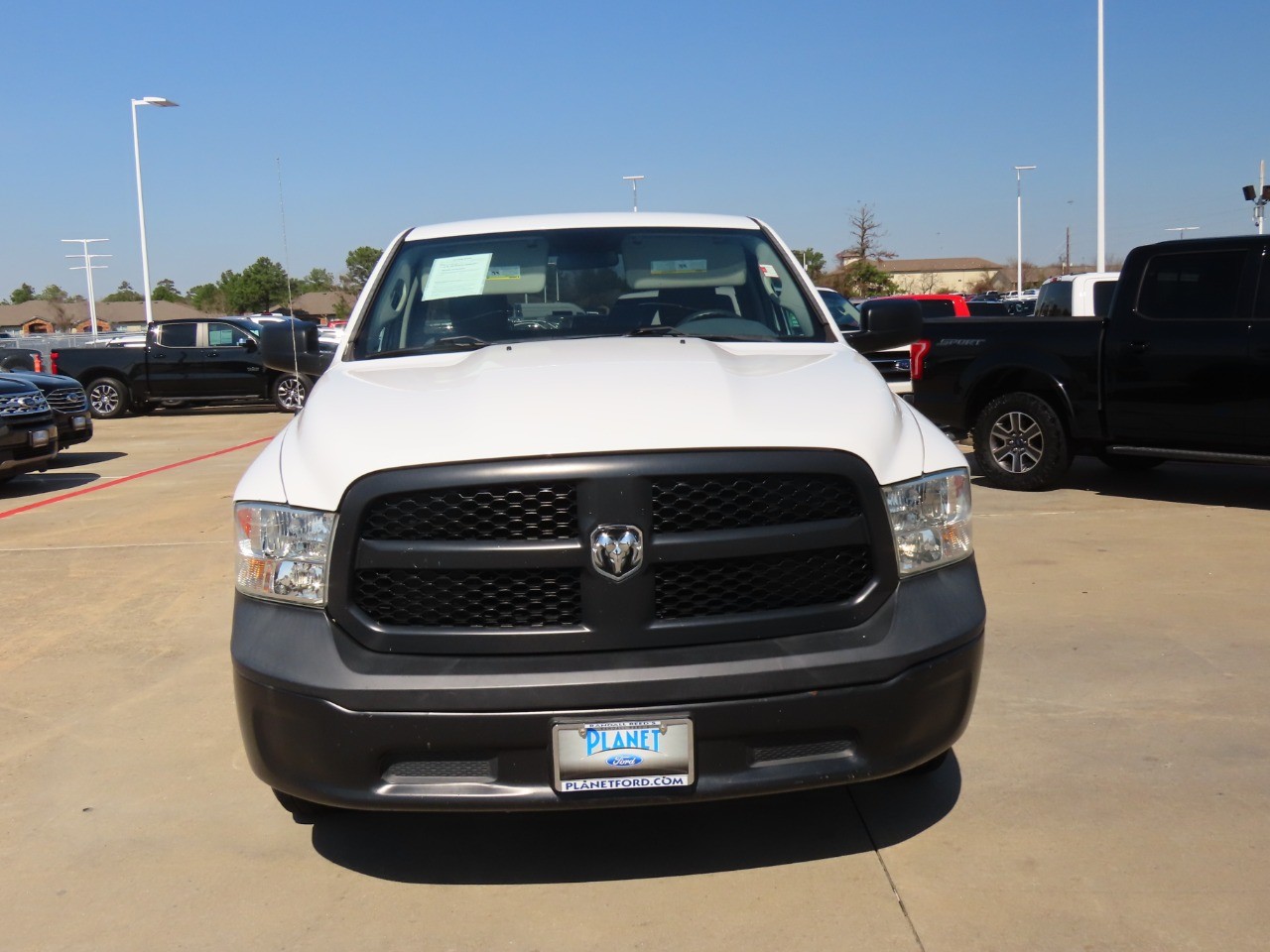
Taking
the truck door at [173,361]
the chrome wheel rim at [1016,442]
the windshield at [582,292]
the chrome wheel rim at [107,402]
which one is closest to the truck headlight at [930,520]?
the windshield at [582,292]

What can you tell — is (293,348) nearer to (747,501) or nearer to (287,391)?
(747,501)

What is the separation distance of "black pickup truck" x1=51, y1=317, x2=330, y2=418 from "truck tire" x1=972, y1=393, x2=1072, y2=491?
14029 mm

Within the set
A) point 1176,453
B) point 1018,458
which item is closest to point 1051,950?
point 1176,453

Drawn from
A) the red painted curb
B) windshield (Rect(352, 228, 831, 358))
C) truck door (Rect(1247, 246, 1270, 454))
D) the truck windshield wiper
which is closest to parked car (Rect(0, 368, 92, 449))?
the red painted curb

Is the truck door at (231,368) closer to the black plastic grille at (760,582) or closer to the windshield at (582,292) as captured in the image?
the windshield at (582,292)

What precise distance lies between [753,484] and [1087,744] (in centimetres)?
195

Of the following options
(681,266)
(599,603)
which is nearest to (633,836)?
(599,603)

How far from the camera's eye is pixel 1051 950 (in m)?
2.94

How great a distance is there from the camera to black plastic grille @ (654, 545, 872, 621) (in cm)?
300

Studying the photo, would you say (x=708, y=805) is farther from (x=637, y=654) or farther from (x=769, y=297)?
(x=769, y=297)

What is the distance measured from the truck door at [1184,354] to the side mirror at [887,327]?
15.1ft

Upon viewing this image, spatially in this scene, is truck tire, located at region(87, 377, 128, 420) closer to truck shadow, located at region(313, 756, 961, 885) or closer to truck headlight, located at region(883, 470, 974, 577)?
truck shadow, located at region(313, 756, 961, 885)

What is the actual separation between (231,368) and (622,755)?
19.8m

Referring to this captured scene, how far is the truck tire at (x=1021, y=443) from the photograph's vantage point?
375 inches
